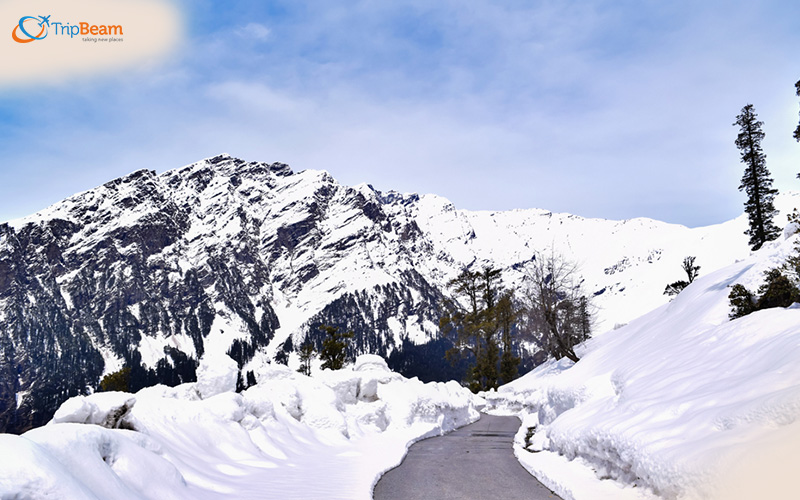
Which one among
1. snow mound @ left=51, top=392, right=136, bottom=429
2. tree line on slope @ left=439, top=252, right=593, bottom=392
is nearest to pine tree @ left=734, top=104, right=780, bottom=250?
tree line on slope @ left=439, top=252, right=593, bottom=392

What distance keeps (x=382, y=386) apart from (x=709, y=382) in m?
21.1

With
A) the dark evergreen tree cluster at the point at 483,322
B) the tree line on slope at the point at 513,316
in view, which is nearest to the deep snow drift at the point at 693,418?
the tree line on slope at the point at 513,316

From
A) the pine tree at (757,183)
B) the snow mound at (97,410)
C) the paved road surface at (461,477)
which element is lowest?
the paved road surface at (461,477)

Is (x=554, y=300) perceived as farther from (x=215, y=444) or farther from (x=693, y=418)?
(x=215, y=444)

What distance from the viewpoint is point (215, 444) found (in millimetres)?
13023

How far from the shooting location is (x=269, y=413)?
56.5 ft

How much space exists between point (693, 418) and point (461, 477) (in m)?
6.34

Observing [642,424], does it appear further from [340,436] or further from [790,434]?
[340,436]

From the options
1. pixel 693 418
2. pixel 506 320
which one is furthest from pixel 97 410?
pixel 506 320

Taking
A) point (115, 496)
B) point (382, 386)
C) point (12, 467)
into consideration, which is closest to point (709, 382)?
point (115, 496)

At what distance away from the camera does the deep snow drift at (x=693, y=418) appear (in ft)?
24.5

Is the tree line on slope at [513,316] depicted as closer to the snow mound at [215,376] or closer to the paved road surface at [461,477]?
the paved road surface at [461,477]

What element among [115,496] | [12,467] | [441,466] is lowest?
[441,466]

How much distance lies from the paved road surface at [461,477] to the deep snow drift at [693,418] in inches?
23.7
